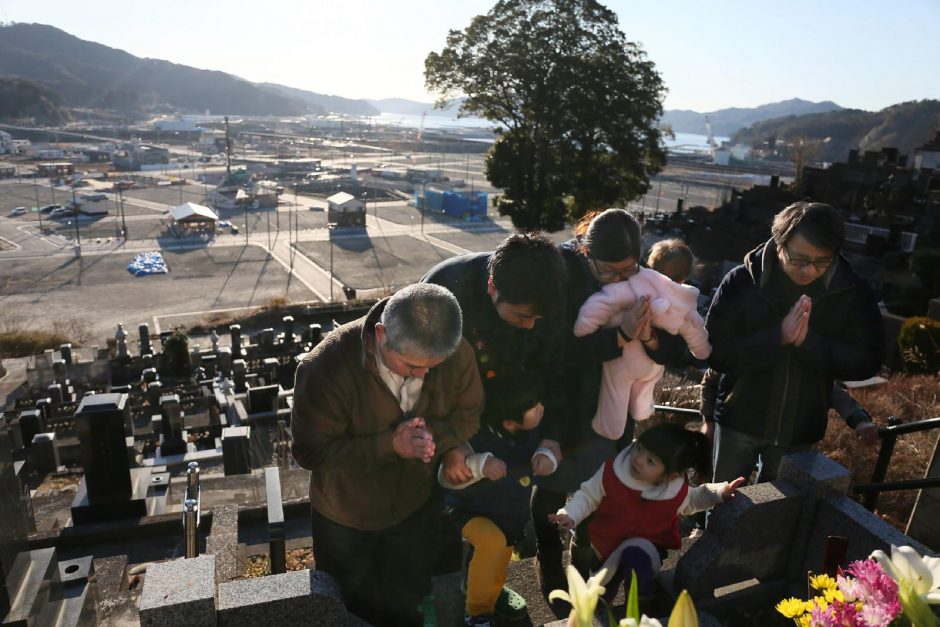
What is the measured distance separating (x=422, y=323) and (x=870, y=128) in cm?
14312

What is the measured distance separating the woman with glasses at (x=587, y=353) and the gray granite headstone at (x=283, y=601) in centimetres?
138

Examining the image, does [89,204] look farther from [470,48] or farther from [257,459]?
[257,459]

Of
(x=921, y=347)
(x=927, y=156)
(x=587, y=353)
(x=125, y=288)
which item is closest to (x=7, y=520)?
(x=587, y=353)

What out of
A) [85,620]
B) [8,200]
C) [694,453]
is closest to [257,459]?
[85,620]

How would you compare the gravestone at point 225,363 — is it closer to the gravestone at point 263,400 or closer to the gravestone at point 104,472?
the gravestone at point 263,400

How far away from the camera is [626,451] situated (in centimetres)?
303

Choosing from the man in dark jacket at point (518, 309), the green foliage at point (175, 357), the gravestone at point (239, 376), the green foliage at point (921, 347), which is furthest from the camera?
the green foliage at point (175, 357)

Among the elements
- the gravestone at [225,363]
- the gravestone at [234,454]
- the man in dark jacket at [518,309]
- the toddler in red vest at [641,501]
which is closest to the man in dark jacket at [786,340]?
the toddler in red vest at [641,501]

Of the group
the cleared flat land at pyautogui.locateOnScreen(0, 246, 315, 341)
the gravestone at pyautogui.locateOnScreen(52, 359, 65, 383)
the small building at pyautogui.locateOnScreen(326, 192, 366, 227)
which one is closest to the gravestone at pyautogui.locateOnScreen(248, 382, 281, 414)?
Result: the gravestone at pyautogui.locateOnScreen(52, 359, 65, 383)

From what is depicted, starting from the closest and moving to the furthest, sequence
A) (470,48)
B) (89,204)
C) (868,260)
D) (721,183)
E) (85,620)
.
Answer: (85,620) < (868,260) < (470,48) < (89,204) < (721,183)

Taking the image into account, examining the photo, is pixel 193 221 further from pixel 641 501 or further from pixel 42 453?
pixel 641 501

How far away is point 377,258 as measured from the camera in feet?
115

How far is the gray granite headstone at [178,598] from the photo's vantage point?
211 cm

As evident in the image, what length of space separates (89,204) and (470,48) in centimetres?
3615
